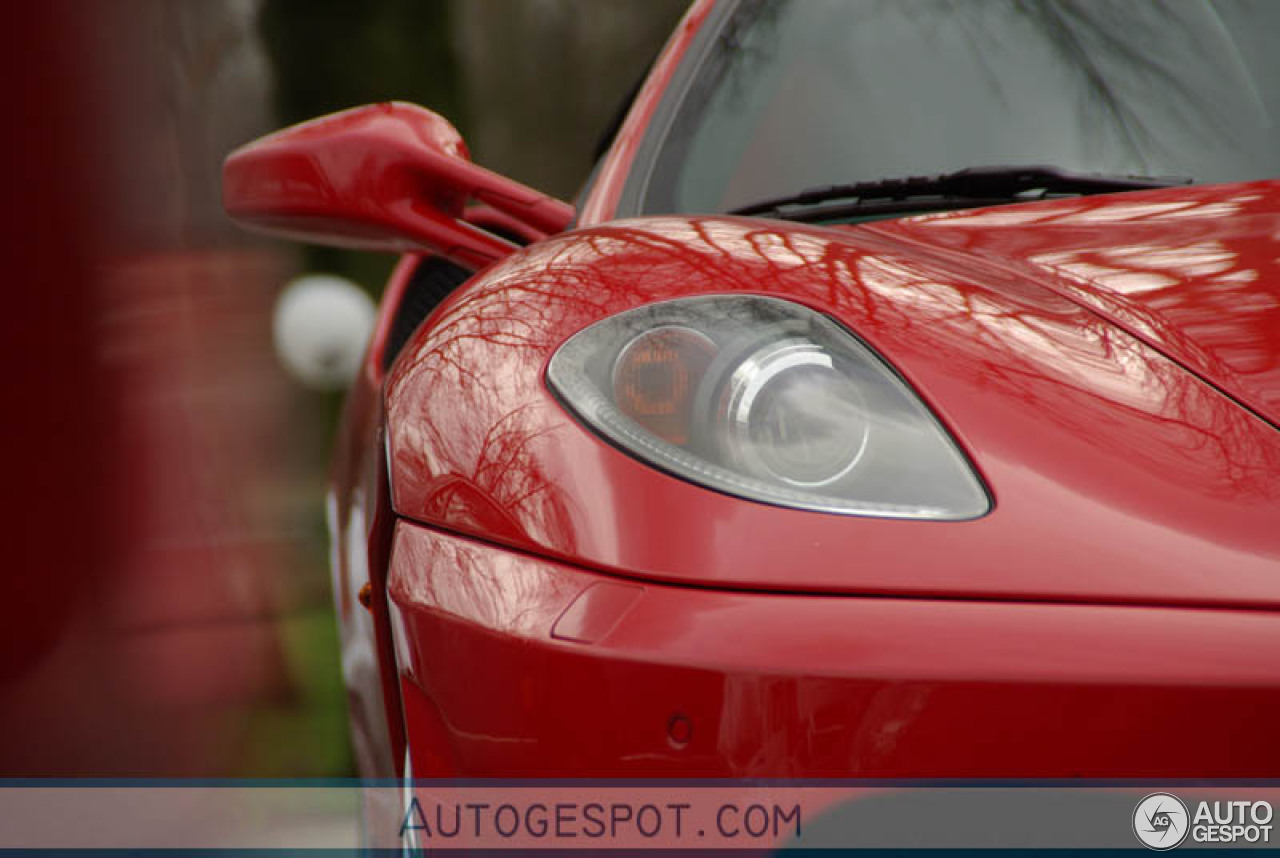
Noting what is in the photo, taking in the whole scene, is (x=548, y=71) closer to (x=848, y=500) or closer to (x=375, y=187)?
(x=375, y=187)

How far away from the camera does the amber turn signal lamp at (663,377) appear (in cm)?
93

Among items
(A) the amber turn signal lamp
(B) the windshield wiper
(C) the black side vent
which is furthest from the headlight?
(C) the black side vent

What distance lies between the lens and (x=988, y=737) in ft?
2.57

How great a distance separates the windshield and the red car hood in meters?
0.15

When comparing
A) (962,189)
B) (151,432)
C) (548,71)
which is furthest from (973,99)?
(548,71)

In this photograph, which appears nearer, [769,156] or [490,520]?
[490,520]

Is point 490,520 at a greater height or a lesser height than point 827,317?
lesser

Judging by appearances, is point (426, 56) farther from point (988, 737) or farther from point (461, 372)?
point (988, 737)

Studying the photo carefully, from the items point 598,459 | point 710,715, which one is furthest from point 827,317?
point 710,715

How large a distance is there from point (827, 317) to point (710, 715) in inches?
13.0

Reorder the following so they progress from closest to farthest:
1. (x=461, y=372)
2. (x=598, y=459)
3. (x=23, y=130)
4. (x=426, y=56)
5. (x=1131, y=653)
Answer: (x=1131, y=653), (x=598, y=459), (x=461, y=372), (x=23, y=130), (x=426, y=56)

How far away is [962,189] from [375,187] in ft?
2.35

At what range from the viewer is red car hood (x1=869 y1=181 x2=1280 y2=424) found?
978 millimetres

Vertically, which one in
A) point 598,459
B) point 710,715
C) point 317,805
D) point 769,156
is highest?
point 769,156
